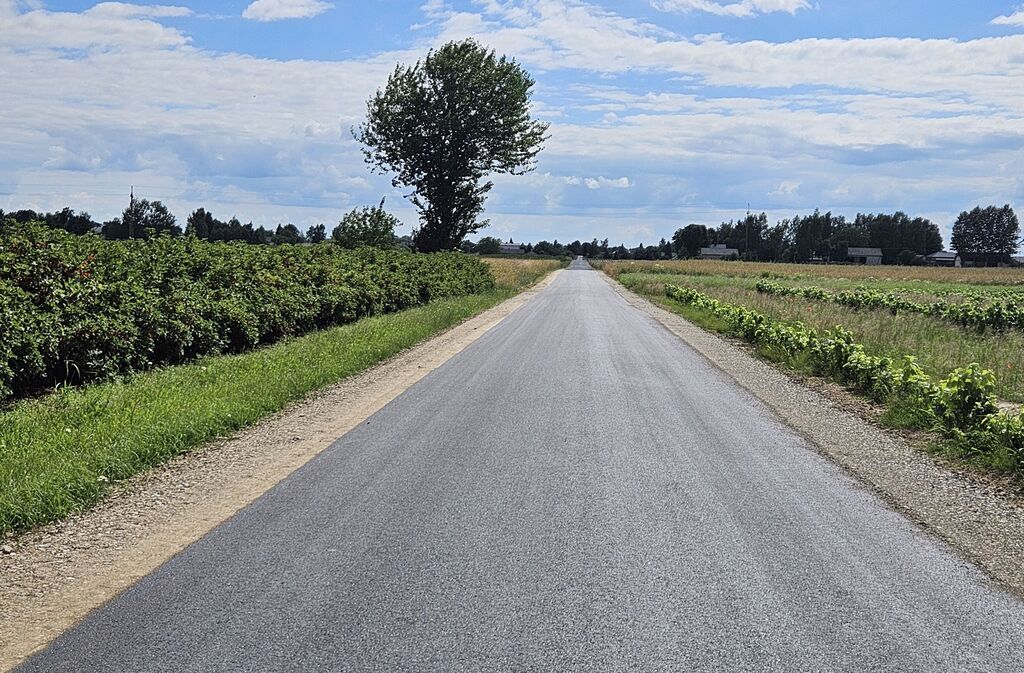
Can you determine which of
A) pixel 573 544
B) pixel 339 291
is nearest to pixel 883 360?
pixel 573 544

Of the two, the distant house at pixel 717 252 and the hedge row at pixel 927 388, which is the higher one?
the distant house at pixel 717 252

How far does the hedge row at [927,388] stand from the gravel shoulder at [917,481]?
418 millimetres

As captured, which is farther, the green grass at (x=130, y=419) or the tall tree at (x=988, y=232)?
the tall tree at (x=988, y=232)

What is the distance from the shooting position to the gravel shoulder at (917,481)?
584 centimetres

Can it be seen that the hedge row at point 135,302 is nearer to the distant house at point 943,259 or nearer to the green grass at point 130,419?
the green grass at point 130,419

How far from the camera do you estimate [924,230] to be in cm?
16650

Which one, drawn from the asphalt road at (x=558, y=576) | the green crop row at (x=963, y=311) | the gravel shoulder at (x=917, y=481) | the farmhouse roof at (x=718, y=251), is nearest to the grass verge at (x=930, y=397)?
the gravel shoulder at (x=917, y=481)

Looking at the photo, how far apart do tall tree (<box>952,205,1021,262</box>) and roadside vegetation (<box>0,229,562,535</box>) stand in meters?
164

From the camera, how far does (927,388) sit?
1027cm

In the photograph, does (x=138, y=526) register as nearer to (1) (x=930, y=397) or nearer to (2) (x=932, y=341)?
(1) (x=930, y=397)

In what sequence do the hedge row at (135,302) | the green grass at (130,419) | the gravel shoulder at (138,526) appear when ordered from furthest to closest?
the hedge row at (135,302) < the green grass at (130,419) < the gravel shoulder at (138,526)

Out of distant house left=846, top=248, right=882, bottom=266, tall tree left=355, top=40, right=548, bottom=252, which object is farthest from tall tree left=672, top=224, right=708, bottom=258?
tall tree left=355, top=40, right=548, bottom=252

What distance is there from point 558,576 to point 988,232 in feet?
589

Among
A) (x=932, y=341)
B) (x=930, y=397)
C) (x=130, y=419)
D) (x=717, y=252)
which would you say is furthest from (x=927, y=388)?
(x=717, y=252)
